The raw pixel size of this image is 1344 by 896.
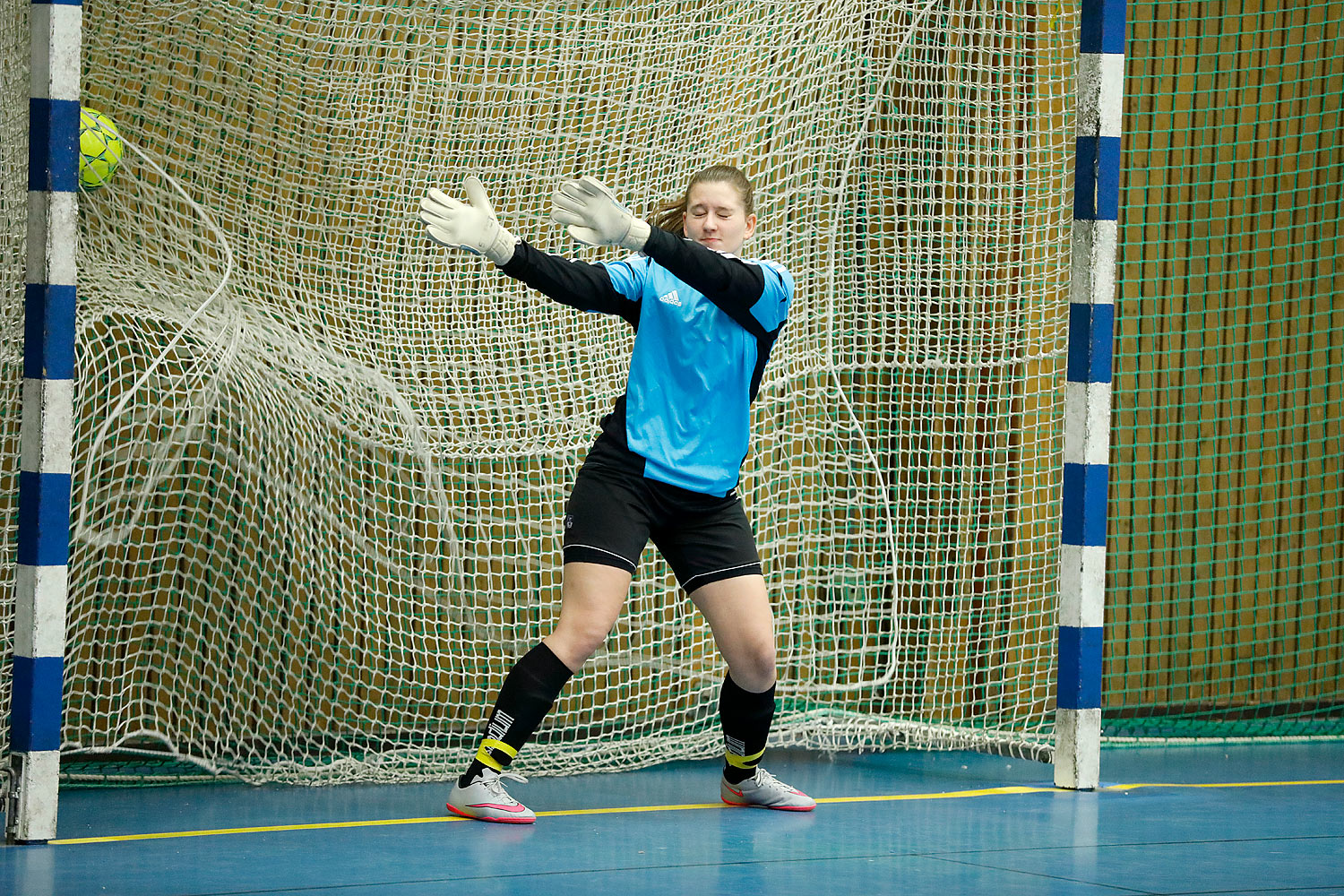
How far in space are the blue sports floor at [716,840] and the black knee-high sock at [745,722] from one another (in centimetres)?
15

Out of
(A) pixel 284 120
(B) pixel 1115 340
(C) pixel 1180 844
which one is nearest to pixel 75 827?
(A) pixel 284 120

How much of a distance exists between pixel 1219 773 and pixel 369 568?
284cm

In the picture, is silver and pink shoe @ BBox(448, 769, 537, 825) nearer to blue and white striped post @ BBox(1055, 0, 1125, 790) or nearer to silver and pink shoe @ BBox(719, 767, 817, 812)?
silver and pink shoe @ BBox(719, 767, 817, 812)

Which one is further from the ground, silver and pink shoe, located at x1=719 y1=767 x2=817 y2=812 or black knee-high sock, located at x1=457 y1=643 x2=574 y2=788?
black knee-high sock, located at x1=457 y1=643 x2=574 y2=788

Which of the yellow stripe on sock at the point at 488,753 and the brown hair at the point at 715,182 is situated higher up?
the brown hair at the point at 715,182

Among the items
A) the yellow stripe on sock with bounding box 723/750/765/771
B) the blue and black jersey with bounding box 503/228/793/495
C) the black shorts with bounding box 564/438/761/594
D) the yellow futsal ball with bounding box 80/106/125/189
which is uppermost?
the yellow futsal ball with bounding box 80/106/125/189

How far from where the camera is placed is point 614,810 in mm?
4781

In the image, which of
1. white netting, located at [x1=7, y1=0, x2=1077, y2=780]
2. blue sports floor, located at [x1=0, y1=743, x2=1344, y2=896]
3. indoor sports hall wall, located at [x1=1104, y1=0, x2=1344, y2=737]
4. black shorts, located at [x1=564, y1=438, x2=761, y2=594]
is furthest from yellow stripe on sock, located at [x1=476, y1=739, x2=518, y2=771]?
indoor sports hall wall, located at [x1=1104, y1=0, x2=1344, y2=737]

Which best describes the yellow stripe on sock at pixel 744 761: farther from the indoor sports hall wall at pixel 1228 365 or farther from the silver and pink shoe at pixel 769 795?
the indoor sports hall wall at pixel 1228 365

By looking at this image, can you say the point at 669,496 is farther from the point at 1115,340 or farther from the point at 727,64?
the point at 1115,340

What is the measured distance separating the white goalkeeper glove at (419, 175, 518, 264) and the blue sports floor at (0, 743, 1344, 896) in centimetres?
141

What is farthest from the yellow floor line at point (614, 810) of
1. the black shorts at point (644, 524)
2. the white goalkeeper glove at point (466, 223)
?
the white goalkeeper glove at point (466, 223)

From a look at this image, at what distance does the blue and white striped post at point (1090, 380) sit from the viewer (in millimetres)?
5137

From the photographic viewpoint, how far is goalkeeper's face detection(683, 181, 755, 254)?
446 cm
